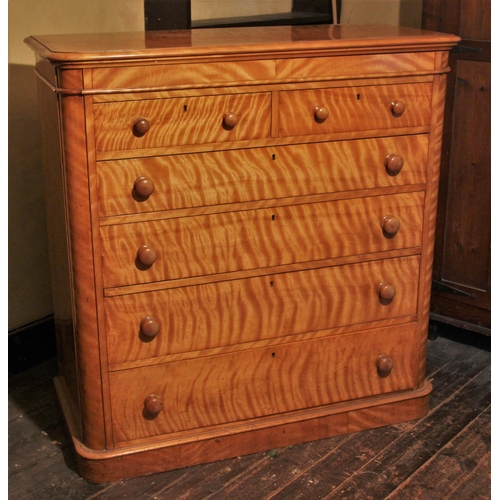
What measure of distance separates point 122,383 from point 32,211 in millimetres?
923

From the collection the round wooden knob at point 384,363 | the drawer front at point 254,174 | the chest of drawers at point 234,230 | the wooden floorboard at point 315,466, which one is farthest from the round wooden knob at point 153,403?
the round wooden knob at point 384,363

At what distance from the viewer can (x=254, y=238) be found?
244 cm

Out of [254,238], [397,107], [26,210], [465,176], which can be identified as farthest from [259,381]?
[465,176]

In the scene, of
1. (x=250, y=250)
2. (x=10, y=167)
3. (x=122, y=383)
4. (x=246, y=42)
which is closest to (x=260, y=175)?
(x=250, y=250)

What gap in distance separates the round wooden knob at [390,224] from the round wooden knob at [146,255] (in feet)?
2.53

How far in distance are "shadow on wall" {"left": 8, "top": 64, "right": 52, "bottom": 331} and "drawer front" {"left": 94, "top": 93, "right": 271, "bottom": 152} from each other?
85cm

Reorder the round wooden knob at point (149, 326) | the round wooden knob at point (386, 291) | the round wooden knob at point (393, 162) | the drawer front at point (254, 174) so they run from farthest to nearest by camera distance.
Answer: the round wooden knob at point (386, 291) → the round wooden knob at point (393, 162) → the round wooden knob at point (149, 326) → the drawer front at point (254, 174)

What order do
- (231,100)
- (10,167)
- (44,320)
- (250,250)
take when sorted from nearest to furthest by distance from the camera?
(231,100)
(250,250)
(10,167)
(44,320)

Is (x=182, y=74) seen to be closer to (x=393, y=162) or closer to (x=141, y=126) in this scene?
(x=141, y=126)

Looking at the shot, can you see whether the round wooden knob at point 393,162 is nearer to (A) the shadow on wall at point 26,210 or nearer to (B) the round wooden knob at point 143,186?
(B) the round wooden knob at point 143,186

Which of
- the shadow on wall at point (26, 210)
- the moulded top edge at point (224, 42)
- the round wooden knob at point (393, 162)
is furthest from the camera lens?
the shadow on wall at point (26, 210)

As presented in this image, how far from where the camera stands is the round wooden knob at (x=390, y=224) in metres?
2.57

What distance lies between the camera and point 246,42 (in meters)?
2.32

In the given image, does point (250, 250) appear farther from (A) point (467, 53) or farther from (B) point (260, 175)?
(A) point (467, 53)
